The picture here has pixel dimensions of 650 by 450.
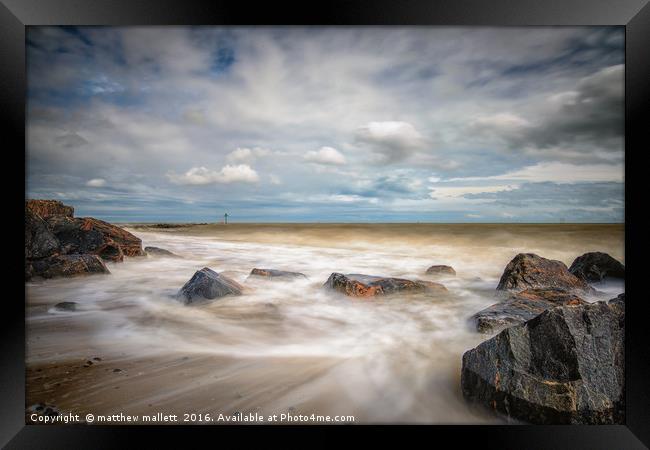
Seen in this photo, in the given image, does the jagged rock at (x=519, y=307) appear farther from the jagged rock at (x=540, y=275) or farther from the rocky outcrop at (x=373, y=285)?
the rocky outcrop at (x=373, y=285)

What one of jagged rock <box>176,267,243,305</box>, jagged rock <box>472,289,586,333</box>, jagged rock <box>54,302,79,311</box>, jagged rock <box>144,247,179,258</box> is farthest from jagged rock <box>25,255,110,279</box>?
jagged rock <box>472,289,586,333</box>

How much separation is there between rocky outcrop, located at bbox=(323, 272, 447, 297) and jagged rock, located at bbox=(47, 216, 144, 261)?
209 cm

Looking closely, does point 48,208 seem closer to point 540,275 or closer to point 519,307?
point 519,307

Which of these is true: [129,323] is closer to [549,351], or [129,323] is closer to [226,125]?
[226,125]

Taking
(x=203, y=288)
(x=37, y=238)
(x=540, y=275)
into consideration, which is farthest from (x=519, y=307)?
(x=37, y=238)

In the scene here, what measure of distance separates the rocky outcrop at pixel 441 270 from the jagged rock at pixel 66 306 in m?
3.24

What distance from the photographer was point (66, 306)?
2.53 meters

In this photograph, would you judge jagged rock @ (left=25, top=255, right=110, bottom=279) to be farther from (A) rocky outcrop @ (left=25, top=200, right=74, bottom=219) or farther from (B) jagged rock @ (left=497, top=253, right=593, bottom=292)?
(B) jagged rock @ (left=497, top=253, right=593, bottom=292)

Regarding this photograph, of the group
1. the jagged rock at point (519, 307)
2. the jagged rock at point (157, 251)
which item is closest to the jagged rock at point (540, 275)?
the jagged rock at point (519, 307)

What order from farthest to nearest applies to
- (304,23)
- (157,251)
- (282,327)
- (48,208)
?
(157,251), (282,327), (48,208), (304,23)

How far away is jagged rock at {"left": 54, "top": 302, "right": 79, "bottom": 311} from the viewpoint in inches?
98.4

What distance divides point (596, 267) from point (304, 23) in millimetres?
3153

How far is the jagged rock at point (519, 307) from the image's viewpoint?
7.97 ft

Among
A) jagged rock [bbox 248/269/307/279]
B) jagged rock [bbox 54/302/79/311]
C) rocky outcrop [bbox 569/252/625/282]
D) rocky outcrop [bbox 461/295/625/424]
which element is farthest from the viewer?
jagged rock [bbox 248/269/307/279]
